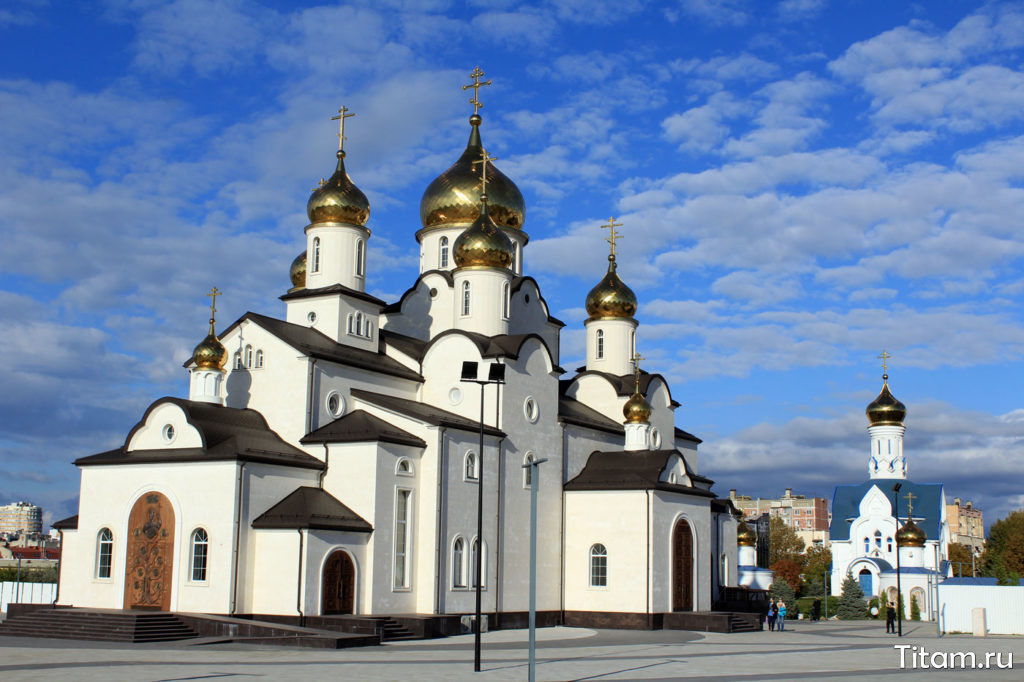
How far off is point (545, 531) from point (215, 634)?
419 inches

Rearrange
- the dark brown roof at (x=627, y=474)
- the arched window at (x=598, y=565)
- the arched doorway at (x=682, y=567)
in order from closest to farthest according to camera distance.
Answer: the dark brown roof at (x=627, y=474), the arched window at (x=598, y=565), the arched doorway at (x=682, y=567)

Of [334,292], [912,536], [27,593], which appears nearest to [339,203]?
[334,292]

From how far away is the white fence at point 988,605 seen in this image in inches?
1144

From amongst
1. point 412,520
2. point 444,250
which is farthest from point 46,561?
point 412,520

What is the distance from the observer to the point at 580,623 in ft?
100

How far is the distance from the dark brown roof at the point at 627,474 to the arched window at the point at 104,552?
12.6 metres

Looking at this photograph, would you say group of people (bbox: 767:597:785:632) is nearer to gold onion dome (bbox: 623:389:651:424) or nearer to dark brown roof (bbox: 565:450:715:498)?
dark brown roof (bbox: 565:450:715:498)

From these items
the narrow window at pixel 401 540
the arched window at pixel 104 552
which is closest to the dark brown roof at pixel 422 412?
the narrow window at pixel 401 540

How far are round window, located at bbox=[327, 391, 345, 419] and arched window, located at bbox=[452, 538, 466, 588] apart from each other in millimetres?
4487

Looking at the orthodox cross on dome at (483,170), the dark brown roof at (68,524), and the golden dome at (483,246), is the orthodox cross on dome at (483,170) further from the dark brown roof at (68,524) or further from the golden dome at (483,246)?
the dark brown roof at (68,524)

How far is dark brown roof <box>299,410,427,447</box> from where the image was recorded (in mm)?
25938

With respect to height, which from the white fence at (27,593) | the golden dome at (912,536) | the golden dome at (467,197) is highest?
the golden dome at (467,197)

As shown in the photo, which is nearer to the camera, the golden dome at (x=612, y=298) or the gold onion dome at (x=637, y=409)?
the gold onion dome at (x=637, y=409)

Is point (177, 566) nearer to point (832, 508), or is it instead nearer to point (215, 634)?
point (215, 634)
